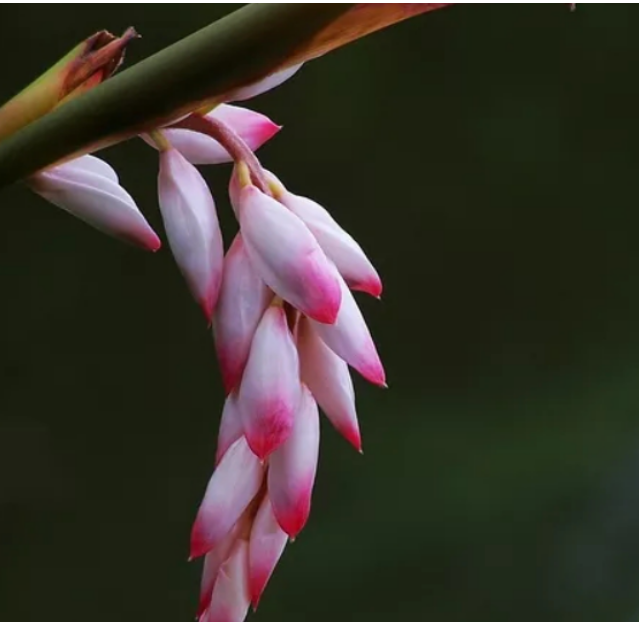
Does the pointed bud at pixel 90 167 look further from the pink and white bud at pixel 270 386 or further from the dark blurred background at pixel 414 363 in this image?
the dark blurred background at pixel 414 363

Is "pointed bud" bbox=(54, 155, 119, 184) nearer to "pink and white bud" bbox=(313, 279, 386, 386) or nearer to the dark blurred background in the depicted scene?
"pink and white bud" bbox=(313, 279, 386, 386)

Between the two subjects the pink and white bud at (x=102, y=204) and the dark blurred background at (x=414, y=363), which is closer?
the pink and white bud at (x=102, y=204)

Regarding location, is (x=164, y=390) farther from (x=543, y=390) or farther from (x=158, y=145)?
(x=158, y=145)

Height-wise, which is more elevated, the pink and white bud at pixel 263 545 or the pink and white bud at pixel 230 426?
the pink and white bud at pixel 230 426

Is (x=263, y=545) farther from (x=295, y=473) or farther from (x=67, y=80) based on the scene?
(x=67, y=80)

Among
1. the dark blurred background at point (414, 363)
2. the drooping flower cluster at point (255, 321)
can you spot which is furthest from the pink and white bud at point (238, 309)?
the dark blurred background at point (414, 363)

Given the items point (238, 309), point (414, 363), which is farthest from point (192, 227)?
point (414, 363)

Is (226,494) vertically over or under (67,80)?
under
